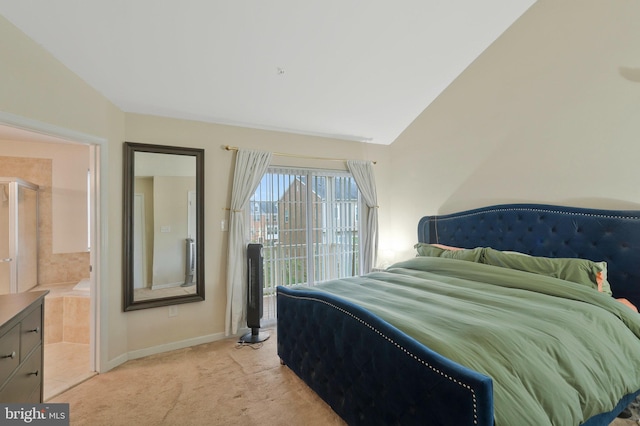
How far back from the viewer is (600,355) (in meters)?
1.62

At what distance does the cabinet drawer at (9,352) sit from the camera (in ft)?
4.15

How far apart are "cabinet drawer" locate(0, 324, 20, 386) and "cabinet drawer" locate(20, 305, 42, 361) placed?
0.06 meters

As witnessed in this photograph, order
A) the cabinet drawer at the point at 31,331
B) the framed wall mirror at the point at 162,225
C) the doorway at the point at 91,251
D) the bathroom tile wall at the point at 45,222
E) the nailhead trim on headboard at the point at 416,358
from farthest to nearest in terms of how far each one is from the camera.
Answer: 1. the bathroom tile wall at the point at 45,222
2. the framed wall mirror at the point at 162,225
3. the doorway at the point at 91,251
4. the cabinet drawer at the point at 31,331
5. the nailhead trim on headboard at the point at 416,358

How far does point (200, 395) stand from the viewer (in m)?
2.30

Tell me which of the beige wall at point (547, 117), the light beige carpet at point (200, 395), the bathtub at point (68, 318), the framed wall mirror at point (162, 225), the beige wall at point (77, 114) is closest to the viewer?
the beige wall at point (77, 114)

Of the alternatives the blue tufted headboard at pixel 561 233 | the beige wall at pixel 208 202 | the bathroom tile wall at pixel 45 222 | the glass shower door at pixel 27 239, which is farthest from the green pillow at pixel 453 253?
the glass shower door at pixel 27 239

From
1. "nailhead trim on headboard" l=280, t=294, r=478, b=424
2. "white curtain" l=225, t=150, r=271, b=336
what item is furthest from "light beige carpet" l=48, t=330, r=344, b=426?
"nailhead trim on headboard" l=280, t=294, r=478, b=424

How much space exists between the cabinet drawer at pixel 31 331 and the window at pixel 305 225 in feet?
6.93

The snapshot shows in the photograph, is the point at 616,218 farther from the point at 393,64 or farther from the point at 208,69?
the point at 208,69

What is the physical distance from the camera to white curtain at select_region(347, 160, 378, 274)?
4312mm

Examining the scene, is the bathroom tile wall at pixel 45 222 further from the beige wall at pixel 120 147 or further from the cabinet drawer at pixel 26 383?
the cabinet drawer at pixel 26 383

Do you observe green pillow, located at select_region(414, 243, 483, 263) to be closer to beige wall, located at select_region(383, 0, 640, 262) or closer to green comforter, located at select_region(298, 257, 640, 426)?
green comforter, located at select_region(298, 257, 640, 426)

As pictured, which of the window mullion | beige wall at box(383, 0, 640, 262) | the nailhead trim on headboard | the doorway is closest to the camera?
the nailhead trim on headboard

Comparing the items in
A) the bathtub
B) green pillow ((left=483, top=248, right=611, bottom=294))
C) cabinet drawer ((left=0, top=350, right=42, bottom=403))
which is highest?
green pillow ((left=483, top=248, right=611, bottom=294))
